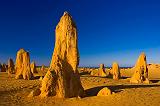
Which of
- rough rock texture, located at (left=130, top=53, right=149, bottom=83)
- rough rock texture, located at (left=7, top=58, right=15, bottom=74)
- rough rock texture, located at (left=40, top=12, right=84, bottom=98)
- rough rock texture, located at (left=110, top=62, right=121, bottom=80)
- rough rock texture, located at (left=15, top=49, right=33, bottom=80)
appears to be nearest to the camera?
rough rock texture, located at (left=40, top=12, right=84, bottom=98)

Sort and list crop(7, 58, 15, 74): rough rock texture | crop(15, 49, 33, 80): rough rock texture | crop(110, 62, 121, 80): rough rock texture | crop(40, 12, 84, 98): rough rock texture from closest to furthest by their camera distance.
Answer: crop(40, 12, 84, 98): rough rock texture → crop(15, 49, 33, 80): rough rock texture → crop(110, 62, 121, 80): rough rock texture → crop(7, 58, 15, 74): rough rock texture

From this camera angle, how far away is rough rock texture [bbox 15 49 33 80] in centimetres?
3406

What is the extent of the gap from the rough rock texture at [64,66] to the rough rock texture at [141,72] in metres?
14.5

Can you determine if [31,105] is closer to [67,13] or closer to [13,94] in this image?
[13,94]

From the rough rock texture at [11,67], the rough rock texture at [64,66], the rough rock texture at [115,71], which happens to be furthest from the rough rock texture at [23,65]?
the rough rock texture at [64,66]

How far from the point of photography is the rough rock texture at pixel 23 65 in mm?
34062

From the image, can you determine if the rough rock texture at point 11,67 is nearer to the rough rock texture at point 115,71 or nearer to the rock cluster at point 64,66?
the rough rock texture at point 115,71

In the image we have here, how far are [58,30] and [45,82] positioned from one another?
13.2ft

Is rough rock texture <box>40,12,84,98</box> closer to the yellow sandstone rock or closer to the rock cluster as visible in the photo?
the rock cluster

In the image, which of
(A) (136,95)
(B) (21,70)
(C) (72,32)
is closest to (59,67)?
(C) (72,32)

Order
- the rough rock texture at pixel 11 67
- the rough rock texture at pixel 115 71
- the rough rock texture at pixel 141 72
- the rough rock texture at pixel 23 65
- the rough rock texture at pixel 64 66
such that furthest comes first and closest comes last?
1. the rough rock texture at pixel 11 67
2. the rough rock texture at pixel 115 71
3. the rough rock texture at pixel 141 72
4. the rough rock texture at pixel 23 65
5. the rough rock texture at pixel 64 66

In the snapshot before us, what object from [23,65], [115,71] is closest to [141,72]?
[115,71]

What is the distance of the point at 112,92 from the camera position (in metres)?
21.6

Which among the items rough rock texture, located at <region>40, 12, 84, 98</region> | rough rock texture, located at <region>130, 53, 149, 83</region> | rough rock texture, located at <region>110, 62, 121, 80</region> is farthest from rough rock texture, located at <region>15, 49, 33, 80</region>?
rough rock texture, located at <region>40, 12, 84, 98</region>
